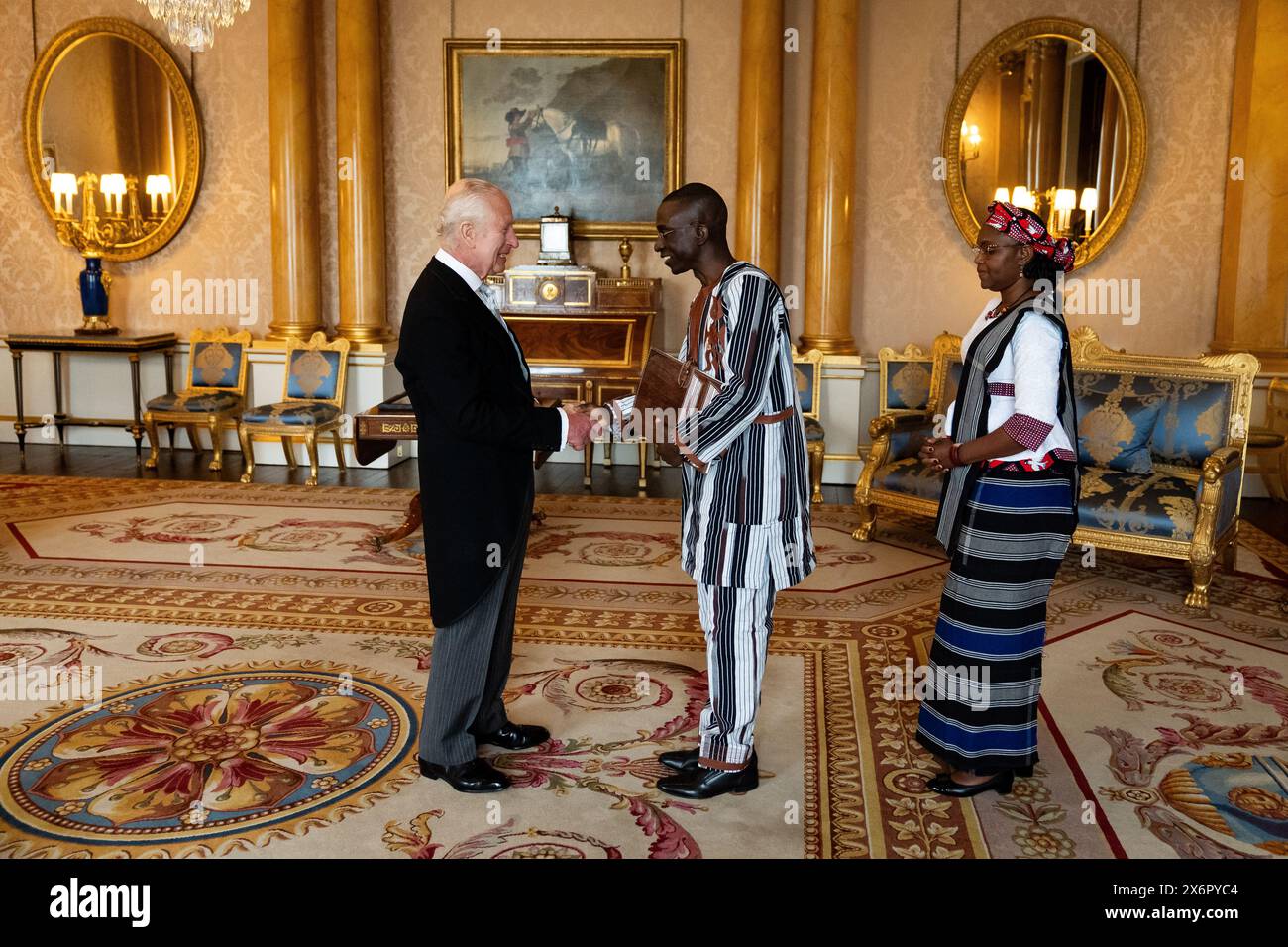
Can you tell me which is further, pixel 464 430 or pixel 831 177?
pixel 831 177

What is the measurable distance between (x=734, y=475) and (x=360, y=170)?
6274 millimetres

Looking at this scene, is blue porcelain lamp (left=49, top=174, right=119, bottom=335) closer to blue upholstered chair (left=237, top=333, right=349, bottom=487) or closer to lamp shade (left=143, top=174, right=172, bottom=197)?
lamp shade (left=143, top=174, right=172, bottom=197)

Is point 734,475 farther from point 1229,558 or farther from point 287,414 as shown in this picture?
point 287,414

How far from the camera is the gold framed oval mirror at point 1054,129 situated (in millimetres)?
8023

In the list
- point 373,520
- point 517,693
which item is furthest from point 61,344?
point 517,693

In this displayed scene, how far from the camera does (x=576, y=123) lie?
839 centimetres

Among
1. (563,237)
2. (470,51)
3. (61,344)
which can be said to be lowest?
(61,344)

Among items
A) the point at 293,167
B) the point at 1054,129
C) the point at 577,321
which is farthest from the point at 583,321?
the point at 1054,129

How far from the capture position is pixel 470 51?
8430mm

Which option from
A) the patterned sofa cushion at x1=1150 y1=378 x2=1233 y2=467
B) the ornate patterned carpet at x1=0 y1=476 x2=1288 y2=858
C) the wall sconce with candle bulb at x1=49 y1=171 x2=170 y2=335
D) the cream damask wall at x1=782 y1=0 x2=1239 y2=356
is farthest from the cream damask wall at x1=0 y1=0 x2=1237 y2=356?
the ornate patterned carpet at x1=0 y1=476 x2=1288 y2=858

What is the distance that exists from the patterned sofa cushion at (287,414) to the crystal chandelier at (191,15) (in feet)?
8.30

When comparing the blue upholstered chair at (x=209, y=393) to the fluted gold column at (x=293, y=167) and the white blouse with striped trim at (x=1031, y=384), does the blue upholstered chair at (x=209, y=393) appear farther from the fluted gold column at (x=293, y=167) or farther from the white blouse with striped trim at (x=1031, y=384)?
the white blouse with striped trim at (x=1031, y=384)

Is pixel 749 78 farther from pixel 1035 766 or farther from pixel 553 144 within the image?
pixel 1035 766

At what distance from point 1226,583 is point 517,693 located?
3.69 meters
